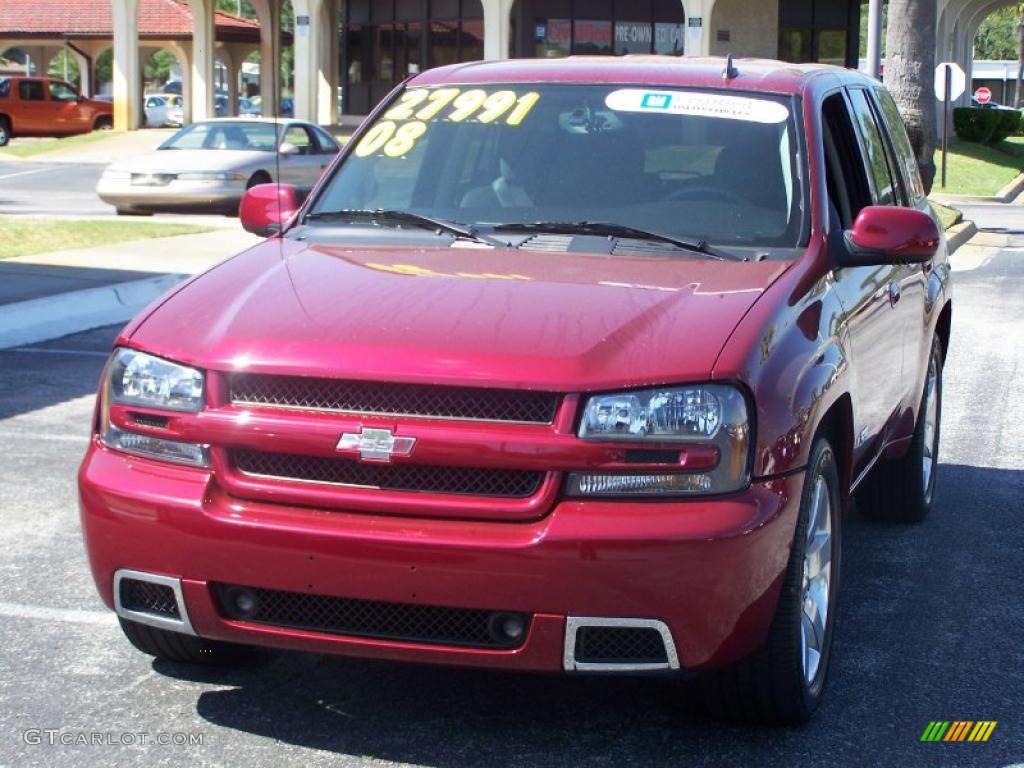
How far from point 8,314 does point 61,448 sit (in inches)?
157

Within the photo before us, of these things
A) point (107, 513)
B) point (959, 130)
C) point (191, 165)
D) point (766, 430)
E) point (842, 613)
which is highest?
point (766, 430)

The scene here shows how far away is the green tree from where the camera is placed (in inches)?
4828

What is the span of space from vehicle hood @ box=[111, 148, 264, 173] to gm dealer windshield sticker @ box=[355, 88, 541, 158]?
51.5ft

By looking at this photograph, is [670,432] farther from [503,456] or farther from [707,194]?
[707,194]

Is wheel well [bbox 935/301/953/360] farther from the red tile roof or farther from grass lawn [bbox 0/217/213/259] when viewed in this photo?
the red tile roof

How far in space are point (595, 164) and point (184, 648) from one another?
2.03m

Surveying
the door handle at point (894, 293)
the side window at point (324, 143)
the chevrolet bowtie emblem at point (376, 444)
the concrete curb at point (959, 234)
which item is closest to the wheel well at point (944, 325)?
the door handle at point (894, 293)

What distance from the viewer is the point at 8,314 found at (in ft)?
37.8

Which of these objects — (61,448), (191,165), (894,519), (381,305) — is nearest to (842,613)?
(894,519)

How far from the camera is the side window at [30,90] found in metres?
47.3

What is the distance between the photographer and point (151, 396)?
4.09 metres

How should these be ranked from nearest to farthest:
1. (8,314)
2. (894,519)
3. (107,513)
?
(107,513) < (894,519) < (8,314)

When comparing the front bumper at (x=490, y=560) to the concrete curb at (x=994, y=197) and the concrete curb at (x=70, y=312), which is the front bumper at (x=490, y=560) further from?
the concrete curb at (x=994, y=197)

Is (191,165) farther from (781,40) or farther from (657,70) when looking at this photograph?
(781,40)
